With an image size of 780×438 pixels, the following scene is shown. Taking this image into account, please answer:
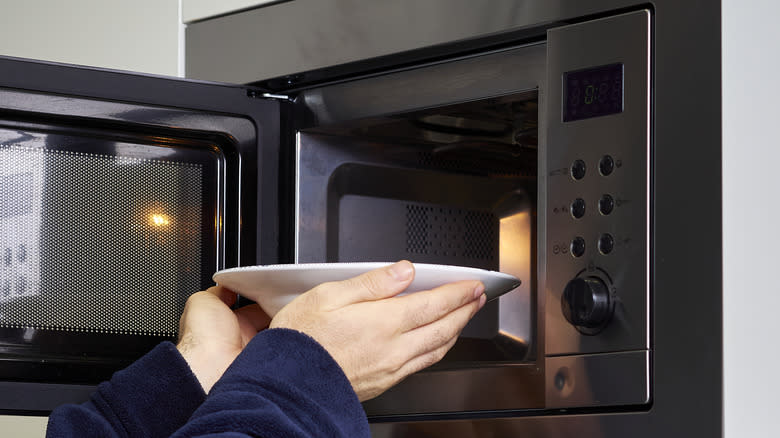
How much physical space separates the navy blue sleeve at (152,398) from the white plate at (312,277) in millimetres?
80

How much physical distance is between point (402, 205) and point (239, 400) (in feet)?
1.49

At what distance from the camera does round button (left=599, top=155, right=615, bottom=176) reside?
30.2 inches

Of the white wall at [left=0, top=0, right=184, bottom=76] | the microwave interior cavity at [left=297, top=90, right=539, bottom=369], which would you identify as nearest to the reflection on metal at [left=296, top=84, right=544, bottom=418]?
the microwave interior cavity at [left=297, top=90, right=539, bottom=369]

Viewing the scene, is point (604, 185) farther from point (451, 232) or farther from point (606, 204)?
point (451, 232)

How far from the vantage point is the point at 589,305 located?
0.75 m

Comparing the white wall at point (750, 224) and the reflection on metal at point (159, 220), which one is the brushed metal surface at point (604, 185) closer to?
the white wall at point (750, 224)

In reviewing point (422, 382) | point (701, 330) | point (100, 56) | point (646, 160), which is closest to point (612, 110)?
point (646, 160)

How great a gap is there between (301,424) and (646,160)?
31 cm

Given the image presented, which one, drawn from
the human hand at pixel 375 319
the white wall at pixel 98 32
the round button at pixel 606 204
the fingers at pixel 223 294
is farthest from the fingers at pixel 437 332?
the white wall at pixel 98 32

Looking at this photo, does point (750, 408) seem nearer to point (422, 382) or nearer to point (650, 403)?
point (650, 403)

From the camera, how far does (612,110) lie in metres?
0.77

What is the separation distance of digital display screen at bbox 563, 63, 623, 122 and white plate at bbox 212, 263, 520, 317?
0.14 metres

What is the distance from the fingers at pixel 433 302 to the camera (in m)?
0.75

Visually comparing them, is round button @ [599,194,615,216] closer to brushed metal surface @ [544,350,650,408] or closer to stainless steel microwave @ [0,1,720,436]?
stainless steel microwave @ [0,1,720,436]
